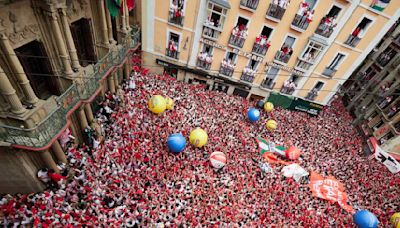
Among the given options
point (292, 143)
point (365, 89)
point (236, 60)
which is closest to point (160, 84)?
point (236, 60)

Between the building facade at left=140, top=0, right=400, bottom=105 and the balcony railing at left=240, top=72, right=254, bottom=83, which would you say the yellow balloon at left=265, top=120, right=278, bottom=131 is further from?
the balcony railing at left=240, top=72, right=254, bottom=83

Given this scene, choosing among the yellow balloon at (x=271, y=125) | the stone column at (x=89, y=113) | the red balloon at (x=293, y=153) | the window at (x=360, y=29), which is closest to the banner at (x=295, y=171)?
the red balloon at (x=293, y=153)

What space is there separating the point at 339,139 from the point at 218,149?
12899 millimetres

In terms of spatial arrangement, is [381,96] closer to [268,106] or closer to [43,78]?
[268,106]

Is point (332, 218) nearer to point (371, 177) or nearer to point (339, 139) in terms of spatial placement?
point (371, 177)

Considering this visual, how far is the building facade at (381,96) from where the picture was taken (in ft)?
64.6

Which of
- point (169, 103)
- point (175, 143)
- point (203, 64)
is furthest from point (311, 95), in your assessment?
point (175, 143)

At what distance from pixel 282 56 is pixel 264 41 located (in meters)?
2.19

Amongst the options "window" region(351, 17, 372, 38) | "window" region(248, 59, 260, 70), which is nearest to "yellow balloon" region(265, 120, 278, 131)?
"window" region(248, 59, 260, 70)

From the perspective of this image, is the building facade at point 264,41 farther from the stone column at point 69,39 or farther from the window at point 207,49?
the stone column at point 69,39

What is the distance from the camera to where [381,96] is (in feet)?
65.0

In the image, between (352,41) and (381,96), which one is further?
(381,96)

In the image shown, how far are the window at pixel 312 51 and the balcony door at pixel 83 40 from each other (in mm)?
15972

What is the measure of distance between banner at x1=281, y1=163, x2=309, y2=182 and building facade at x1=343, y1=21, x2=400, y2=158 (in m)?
10.6
